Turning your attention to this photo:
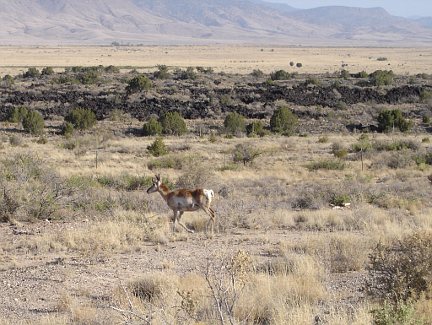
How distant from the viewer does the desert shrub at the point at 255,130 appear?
3610 centimetres

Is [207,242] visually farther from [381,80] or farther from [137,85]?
[381,80]

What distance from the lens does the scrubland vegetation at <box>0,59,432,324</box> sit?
309 inches


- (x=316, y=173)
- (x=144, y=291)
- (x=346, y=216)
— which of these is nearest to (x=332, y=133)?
(x=316, y=173)

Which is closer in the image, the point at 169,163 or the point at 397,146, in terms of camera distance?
the point at 169,163

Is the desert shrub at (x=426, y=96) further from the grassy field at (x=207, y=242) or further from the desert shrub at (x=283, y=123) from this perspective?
the grassy field at (x=207, y=242)

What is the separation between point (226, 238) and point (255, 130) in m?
23.7

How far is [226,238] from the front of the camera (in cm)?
1308

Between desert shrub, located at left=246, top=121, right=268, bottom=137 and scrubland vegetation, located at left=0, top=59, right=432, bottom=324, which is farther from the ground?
scrubland vegetation, located at left=0, top=59, right=432, bottom=324

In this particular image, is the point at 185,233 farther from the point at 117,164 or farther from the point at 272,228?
the point at 117,164

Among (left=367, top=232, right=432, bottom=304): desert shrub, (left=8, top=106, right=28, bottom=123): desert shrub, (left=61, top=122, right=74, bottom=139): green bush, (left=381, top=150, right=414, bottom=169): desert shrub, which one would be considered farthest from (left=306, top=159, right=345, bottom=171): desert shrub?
(left=8, top=106, right=28, bottom=123): desert shrub

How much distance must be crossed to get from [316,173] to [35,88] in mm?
38416

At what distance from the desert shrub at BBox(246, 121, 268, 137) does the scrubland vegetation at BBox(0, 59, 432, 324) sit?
16.6 feet

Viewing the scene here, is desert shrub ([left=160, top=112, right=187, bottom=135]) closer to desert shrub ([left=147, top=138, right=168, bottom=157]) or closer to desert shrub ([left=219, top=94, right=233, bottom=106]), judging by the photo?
desert shrub ([left=147, top=138, right=168, bottom=157])

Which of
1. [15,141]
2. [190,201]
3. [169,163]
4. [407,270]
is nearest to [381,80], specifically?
[15,141]
